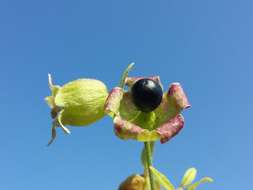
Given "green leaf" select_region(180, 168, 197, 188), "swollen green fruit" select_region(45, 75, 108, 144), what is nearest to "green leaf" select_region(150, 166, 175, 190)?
"green leaf" select_region(180, 168, 197, 188)

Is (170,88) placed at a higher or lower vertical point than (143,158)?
higher

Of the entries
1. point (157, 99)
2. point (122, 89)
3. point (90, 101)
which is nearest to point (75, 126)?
point (90, 101)

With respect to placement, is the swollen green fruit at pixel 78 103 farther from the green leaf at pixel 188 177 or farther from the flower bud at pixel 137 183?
the green leaf at pixel 188 177

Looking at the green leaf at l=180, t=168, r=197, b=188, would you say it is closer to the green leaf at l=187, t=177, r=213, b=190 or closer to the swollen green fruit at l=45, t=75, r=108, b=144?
the green leaf at l=187, t=177, r=213, b=190

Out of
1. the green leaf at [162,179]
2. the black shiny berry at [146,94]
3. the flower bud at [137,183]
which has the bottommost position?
the green leaf at [162,179]

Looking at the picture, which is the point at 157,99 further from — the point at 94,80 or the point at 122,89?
the point at 94,80

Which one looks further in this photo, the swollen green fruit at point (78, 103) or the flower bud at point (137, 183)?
the swollen green fruit at point (78, 103)

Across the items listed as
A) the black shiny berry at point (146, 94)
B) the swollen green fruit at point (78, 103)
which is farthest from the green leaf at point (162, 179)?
the swollen green fruit at point (78, 103)
